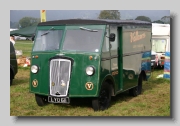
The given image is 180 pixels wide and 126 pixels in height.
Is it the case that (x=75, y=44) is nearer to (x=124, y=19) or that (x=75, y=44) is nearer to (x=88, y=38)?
(x=88, y=38)

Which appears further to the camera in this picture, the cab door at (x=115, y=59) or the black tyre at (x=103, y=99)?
the cab door at (x=115, y=59)

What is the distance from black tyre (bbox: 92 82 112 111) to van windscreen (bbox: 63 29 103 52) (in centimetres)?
100

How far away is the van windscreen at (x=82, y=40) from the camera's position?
8938 millimetres

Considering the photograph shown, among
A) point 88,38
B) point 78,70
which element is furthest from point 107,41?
point 78,70

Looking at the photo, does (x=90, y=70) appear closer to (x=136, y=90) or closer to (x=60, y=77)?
(x=60, y=77)

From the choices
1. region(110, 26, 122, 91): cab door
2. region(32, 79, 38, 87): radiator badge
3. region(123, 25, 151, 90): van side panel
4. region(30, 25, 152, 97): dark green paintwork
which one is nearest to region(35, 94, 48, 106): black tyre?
region(30, 25, 152, 97): dark green paintwork

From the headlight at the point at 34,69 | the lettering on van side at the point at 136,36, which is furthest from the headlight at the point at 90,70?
the lettering on van side at the point at 136,36

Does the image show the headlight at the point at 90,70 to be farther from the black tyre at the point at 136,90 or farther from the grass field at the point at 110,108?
the black tyre at the point at 136,90

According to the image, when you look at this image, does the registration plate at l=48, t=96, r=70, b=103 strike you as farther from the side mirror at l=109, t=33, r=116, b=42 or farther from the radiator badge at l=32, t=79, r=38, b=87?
the side mirror at l=109, t=33, r=116, b=42

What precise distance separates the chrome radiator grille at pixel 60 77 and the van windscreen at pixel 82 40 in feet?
1.33

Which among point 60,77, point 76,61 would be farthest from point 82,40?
point 60,77

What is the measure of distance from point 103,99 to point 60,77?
1.25 metres

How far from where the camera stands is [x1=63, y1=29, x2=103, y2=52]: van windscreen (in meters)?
8.94

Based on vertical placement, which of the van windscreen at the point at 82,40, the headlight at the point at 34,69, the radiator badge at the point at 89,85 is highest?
the van windscreen at the point at 82,40
